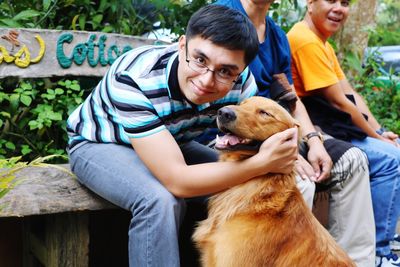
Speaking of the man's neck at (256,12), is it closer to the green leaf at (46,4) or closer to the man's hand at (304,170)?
the man's hand at (304,170)

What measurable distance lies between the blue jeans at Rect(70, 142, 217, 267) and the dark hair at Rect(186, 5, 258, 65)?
64 centimetres

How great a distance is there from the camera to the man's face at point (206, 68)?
2262 mm

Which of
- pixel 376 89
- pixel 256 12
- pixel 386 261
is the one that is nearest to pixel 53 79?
pixel 256 12

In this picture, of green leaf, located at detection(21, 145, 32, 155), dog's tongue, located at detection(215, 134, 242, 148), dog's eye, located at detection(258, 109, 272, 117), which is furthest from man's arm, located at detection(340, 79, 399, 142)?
green leaf, located at detection(21, 145, 32, 155)

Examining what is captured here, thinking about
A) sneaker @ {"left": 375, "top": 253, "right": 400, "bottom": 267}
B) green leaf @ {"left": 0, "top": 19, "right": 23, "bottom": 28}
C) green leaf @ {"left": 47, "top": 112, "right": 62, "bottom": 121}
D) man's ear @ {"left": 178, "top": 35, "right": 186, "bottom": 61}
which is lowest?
sneaker @ {"left": 375, "top": 253, "right": 400, "bottom": 267}

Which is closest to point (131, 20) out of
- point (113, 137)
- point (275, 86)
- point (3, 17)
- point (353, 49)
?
point (3, 17)

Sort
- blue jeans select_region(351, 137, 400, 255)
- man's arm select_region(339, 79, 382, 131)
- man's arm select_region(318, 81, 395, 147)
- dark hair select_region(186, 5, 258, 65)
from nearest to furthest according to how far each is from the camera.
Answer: dark hair select_region(186, 5, 258, 65)
blue jeans select_region(351, 137, 400, 255)
man's arm select_region(318, 81, 395, 147)
man's arm select_region(339, 79, 382, 131)

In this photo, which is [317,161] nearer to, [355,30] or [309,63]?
[309,63]

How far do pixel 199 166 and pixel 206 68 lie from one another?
42 cm

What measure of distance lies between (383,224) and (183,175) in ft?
5.32

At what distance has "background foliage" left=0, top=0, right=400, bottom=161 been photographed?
350 centimetres

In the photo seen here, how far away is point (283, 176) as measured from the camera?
2451mm

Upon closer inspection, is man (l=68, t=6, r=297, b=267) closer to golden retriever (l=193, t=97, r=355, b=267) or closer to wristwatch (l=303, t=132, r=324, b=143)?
golden retriever (l=193, t=97, r=355, b=267)

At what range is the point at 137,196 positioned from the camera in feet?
7.66
